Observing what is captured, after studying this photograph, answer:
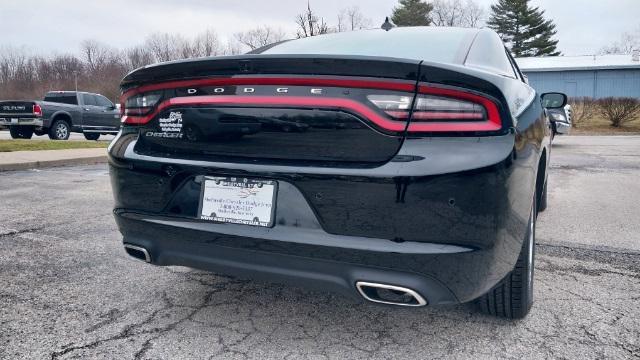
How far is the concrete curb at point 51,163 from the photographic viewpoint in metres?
7.74

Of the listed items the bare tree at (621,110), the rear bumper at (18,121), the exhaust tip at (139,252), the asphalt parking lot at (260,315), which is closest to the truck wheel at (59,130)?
the rear bumper at (18,121)

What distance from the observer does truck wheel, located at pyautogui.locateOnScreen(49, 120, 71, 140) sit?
48.3 feet

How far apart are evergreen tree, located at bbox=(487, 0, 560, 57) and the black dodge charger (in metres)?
56.8

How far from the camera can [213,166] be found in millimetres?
2004

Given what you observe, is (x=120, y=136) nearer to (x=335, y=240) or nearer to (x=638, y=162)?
(x=335, y=240)

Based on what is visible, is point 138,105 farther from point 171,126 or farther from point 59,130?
point 59,130

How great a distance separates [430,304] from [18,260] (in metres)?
2.72

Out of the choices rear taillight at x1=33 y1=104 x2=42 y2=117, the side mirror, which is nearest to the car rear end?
the side mirror

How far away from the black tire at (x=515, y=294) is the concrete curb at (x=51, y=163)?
7696 mm

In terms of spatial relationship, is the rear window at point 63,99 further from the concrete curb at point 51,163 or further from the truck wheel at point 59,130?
the concrete curb at point 51,163

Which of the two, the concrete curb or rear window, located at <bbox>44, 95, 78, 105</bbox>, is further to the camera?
rear window, located at <bbox>44, 95, 78, 105</bbox>

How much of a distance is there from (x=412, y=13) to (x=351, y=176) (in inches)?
2245

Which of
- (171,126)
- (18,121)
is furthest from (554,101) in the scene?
(18,121)

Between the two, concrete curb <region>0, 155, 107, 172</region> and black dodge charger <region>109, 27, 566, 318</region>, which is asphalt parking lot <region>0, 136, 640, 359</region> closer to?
black dodge charger <region>109, 27, 566, 318</region>
